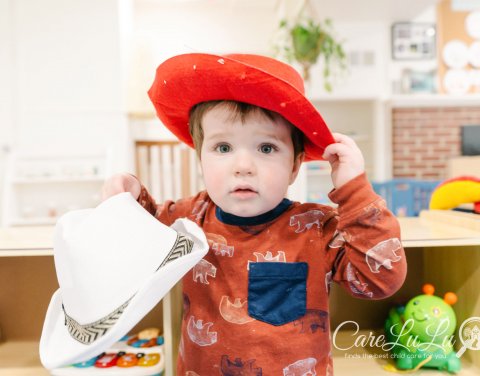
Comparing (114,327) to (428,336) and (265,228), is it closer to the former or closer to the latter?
(265,228)

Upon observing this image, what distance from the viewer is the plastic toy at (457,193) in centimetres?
121

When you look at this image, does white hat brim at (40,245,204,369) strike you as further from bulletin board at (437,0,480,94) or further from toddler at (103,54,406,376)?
bulletin board at (437,0,480,94)

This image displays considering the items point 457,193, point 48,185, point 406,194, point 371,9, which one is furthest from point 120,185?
point 371,9

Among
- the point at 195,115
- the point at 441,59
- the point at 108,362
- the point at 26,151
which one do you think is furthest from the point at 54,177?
the point at 441,59

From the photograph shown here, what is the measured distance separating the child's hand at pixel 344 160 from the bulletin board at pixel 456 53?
466 cm

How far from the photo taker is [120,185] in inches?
37.0

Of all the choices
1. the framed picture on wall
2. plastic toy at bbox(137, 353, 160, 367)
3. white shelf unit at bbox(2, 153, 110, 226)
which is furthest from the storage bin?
plastic toy at bbox(137, 353, 160, 367)

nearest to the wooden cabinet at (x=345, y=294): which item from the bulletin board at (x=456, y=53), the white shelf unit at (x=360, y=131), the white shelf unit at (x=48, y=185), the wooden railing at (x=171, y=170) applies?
the white shelf unit at (x=48, y=185)

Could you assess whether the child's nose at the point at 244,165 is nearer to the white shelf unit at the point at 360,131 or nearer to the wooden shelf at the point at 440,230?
the wooden shelf at the point at 440,230

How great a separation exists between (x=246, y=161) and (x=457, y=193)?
0.77 m

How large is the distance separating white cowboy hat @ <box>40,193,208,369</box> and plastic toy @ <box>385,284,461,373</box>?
66 centimetres

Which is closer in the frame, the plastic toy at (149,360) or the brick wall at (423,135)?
the plastic toy at (149,360)

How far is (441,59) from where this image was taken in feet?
16.2

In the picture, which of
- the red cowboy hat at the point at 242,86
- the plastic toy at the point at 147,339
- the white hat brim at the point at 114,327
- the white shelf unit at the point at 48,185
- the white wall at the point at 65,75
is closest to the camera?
the white hat brim at the point at 114,327
